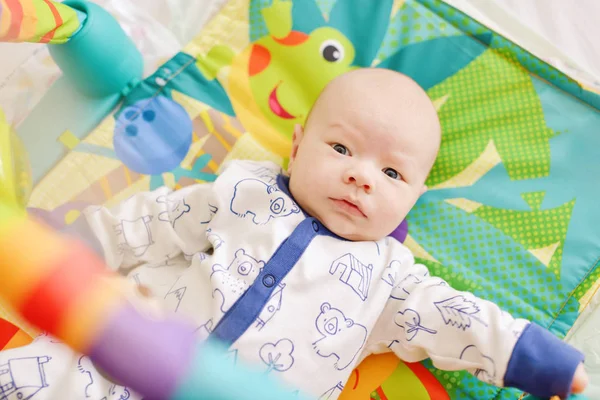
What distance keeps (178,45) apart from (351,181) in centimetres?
65

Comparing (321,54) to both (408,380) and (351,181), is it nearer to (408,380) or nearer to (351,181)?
(351,181)

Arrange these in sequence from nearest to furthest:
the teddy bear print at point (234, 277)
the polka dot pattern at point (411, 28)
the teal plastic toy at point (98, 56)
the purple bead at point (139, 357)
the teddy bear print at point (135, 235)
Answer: the purple bead at point (139, 357)
the teddy bear print at point (234, 277)
the teddy bear print at point (135, 235)
the teal plastic toy at point (98, 56)
the polka dot pattern at point (411, 28)

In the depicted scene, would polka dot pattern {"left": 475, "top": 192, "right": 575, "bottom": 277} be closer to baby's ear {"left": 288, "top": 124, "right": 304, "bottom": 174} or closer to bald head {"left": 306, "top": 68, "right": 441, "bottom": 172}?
bald head {"left": 306, "top": 68, "right": 441, "bottom": 172}

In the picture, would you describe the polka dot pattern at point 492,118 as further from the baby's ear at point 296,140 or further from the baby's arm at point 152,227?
the baby's arm at point 152,227

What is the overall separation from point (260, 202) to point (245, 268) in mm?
135

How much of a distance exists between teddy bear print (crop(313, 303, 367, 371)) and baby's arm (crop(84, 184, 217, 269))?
0.26 metres

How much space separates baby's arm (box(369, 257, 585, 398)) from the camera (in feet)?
2.48

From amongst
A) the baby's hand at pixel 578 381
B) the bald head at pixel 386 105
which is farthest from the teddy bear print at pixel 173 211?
the baby's hand at pixel 578 381

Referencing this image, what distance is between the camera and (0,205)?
1.77 ft

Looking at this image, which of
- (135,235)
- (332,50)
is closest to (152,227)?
(135,235)

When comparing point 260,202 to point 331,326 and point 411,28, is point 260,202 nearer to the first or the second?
point 331,326

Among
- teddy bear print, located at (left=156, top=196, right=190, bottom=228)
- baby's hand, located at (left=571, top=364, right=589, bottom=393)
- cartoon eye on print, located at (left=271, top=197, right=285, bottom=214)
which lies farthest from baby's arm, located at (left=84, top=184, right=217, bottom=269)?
baby's hand, located at (left=571, top=364, right=589, bottom=393)

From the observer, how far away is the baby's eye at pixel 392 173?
948mm

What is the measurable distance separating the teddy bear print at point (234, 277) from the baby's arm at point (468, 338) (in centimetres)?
24
